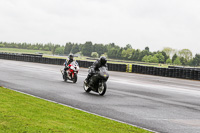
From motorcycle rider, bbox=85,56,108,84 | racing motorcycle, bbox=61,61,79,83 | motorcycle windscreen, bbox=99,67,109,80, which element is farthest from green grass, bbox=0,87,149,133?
racing motorcycle, bbox=61,61,79,83

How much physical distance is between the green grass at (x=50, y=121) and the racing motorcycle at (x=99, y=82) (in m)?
4.16

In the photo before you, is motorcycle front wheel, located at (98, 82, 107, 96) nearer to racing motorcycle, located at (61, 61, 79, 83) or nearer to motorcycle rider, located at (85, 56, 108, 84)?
motorcycle rider, located at (85, 56, 108, 84)

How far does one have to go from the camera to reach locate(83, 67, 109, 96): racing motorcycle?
1379cm

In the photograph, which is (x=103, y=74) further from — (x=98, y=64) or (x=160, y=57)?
(x=160, y=57)

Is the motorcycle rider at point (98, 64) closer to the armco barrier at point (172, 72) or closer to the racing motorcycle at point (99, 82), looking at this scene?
the racing motorcycle at point (99, 82)

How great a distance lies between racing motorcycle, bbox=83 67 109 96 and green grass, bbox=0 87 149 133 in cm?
416

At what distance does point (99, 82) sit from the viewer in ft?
47.4

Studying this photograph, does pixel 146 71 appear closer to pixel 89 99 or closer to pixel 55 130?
pixel 89 99

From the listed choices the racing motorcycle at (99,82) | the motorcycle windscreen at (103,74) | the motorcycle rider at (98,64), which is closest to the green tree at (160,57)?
the racing motorcycle at (99,82)

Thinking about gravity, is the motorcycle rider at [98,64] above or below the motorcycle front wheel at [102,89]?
above

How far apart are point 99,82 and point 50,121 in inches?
277

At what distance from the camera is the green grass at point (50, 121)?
6.64 metres

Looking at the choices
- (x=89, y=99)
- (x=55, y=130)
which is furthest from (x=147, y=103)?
(x=55, y=130)

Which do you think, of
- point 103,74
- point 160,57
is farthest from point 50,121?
point 160,57
